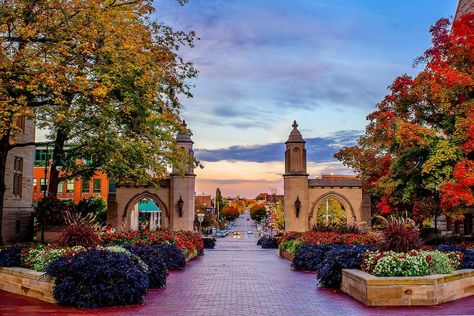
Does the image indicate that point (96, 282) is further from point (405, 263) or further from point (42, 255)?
point (405, 263)

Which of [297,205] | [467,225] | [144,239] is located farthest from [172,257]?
[467,225]

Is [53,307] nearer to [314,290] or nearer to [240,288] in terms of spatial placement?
[240,288]

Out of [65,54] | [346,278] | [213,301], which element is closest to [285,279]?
[346,278]

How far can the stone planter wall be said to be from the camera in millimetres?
12250

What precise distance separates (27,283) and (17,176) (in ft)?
51.0

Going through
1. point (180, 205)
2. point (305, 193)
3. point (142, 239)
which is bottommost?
point (142, 239)

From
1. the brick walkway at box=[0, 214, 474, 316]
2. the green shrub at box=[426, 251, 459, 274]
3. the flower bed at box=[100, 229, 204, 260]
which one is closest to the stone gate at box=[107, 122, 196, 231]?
the flower bed at box=[100, 229, 204, 260]

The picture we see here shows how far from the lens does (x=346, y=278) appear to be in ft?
44.2

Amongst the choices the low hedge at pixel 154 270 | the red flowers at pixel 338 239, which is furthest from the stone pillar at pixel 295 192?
the low hedge at pixel 154 270

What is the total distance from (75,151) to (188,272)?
745 centimetres

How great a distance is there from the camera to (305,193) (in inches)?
1361

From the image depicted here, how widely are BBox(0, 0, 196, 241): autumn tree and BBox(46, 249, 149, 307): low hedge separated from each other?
540 cm

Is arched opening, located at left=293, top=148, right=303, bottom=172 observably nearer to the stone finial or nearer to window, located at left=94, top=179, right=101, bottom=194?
the stone finial

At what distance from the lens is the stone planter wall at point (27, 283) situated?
12.2 metres
